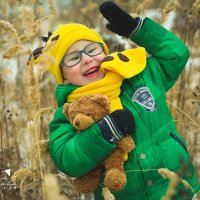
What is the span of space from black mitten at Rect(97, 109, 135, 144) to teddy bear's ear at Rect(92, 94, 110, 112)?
31mm

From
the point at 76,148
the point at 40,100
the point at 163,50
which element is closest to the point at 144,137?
the point at 76,148

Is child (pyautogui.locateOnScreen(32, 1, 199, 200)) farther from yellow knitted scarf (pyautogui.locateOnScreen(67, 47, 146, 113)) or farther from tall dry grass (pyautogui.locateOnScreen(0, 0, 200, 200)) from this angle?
tall dry grass (pyautogui.locateOnScreen(0, 0, 200, 200))

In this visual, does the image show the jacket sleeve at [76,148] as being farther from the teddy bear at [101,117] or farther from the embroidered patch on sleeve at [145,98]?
the embroidered patch on sleeve at [145,98]

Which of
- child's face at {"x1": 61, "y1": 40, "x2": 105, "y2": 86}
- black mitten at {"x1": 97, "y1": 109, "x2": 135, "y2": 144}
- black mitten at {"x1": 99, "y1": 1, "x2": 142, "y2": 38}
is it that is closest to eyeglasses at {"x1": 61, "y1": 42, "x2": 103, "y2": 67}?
child's face at {"x1": 61, "y1": 40, "x2": 105, "y2": 86}

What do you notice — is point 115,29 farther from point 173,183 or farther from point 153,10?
point 153,10

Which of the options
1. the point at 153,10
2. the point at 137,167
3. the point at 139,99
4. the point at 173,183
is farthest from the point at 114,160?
the point at 153,10

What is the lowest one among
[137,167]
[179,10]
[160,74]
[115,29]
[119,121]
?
[137,167]

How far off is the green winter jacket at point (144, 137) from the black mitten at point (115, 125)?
0.02 meters

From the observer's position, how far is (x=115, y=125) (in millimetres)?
1456

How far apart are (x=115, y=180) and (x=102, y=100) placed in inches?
9.2

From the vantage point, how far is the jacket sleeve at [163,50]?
67.2 inches

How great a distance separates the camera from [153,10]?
3479 millimetres

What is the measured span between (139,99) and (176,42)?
263 mm

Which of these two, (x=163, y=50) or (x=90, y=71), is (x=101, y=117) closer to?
(x=90, y=71)
